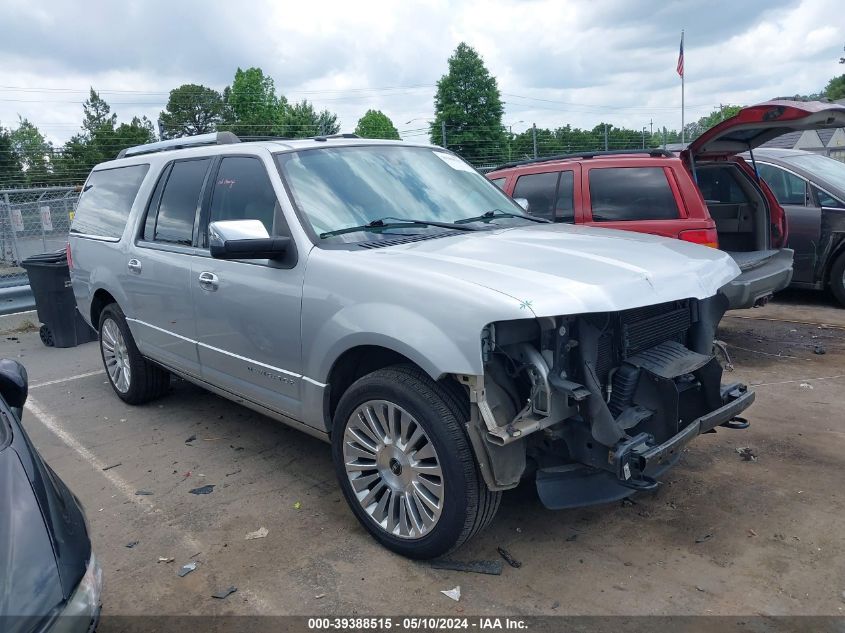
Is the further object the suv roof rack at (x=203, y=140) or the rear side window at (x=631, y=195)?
the rear side window at (x=631, y=195)

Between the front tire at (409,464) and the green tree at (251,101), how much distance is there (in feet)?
185

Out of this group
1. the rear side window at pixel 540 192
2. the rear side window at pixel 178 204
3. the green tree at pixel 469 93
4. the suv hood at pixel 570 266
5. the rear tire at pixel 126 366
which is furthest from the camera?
the green tree at pixel 469 93

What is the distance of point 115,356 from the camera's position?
19.3 ft

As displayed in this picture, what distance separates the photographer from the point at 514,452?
297 cm

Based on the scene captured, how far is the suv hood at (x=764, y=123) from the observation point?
5.44 metres

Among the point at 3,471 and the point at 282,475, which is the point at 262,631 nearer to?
the point at 3,471

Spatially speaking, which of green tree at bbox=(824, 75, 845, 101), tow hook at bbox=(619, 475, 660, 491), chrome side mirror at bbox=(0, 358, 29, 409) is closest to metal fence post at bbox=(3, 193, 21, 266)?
chrome side mirror at bbox=(0, 358, 29, 409)

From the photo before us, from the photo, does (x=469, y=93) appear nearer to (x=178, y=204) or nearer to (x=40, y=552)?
(x=178, y=204)

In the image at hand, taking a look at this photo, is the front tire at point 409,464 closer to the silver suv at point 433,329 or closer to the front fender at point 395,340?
the silver suv at point 433,329

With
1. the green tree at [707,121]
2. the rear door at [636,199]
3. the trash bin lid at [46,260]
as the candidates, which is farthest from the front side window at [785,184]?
the green tree at [707,121]

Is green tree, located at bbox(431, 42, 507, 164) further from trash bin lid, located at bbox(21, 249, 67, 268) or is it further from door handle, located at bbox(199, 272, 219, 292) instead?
door handle, located at bbox(199, 272, 219, 292)

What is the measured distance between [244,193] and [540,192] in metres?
3.88

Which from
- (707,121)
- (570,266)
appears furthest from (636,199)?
(707,121)

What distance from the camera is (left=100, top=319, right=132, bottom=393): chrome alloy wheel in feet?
18.8
